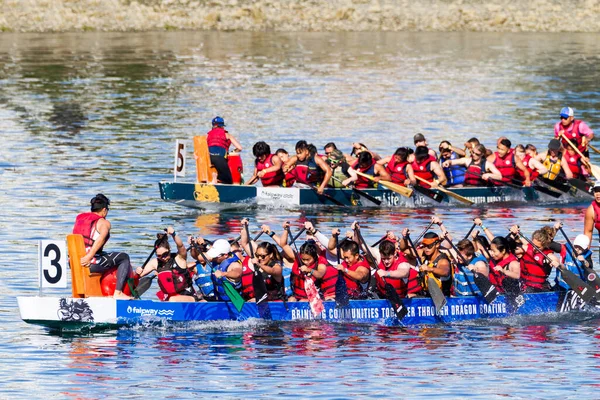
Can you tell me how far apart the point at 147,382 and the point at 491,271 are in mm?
7269

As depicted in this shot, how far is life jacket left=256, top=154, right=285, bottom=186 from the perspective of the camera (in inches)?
1364

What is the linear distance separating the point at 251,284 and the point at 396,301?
2627 millimetres

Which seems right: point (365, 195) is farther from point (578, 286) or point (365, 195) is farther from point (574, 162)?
point (578, 286)

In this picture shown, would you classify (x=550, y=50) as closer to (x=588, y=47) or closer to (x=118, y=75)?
(x=588, y=47)

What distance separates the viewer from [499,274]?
24.0 meters

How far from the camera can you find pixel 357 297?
23906mm

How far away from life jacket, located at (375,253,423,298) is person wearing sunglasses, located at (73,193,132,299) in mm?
4573

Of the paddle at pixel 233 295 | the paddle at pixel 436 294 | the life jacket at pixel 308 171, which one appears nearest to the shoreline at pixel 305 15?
the life jacket at pixel 308 171

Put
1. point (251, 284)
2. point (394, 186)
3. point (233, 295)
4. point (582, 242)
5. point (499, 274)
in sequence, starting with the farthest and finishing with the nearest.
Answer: point (394, 186) < point (582, 242) < point (499, 274) < point (251, 284) < point (233, 295)

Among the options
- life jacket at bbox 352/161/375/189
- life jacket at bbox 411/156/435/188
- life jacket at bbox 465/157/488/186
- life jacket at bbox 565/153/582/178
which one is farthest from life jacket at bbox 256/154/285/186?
life jacket at bbox 565/153/582/178

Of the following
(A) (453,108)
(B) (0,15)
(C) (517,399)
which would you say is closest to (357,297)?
(C) (517,399)

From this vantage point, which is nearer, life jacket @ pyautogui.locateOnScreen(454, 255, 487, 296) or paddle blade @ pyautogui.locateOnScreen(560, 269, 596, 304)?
paddle blade @ pyautogui.locateOnScreen(560, 269, 596, 304)

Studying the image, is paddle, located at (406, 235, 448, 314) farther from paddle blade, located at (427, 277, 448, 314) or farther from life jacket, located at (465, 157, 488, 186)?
life jacket, located at (465, 157, 488, 186)

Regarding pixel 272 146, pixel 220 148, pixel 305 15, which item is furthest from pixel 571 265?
pixel 305 15
